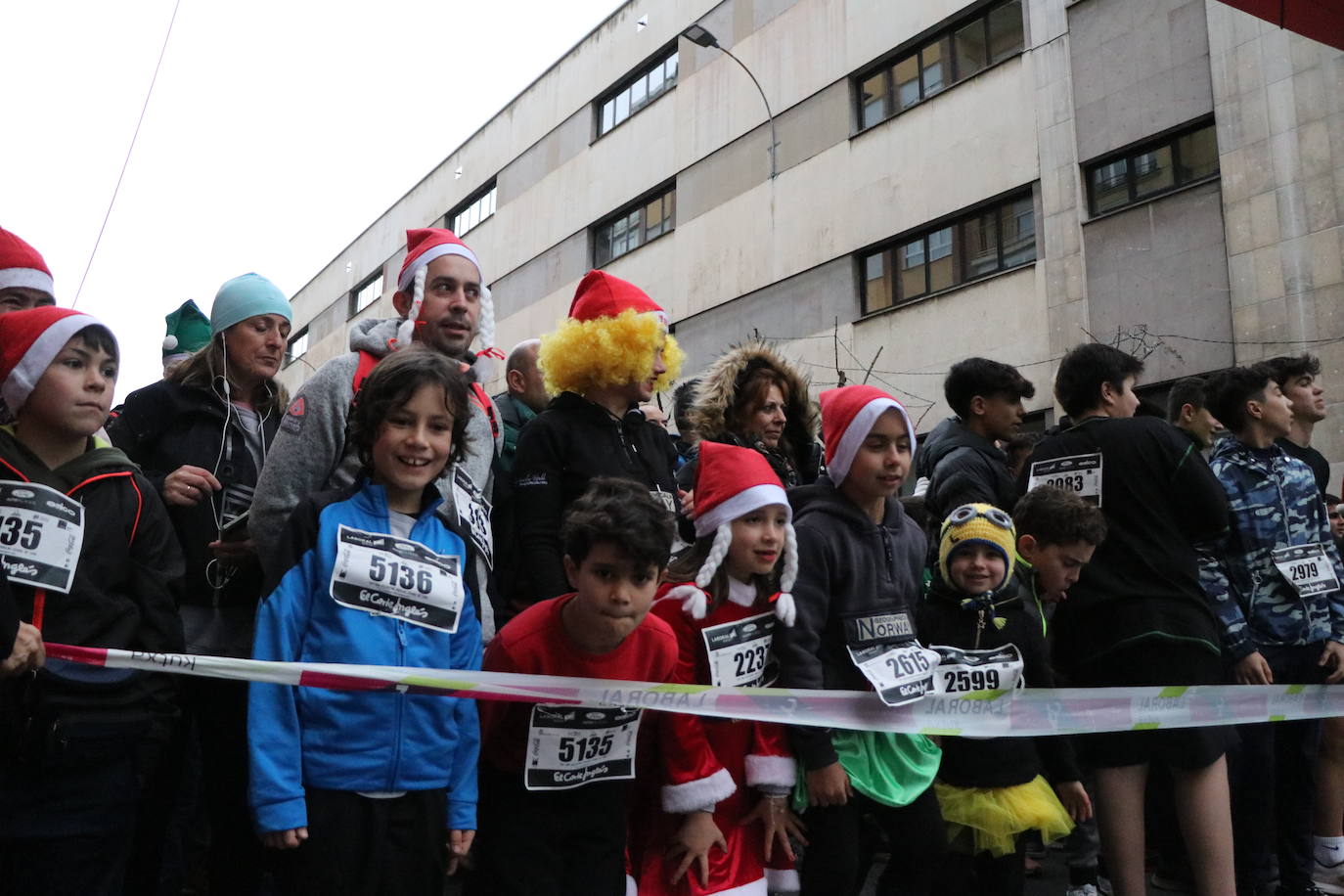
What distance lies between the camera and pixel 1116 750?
12.2 ft

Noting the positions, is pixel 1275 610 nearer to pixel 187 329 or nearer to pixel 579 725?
pixel 579 725

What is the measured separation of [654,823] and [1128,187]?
38.5 feet

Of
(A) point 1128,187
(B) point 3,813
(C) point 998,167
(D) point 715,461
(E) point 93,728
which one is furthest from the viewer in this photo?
(C) point 998,167

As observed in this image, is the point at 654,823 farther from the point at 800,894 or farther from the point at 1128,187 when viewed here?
the point at 1128,187

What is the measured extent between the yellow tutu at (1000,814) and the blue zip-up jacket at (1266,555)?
1.46 m

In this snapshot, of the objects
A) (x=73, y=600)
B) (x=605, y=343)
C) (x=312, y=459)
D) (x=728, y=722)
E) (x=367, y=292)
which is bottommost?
(x=728, y=722)

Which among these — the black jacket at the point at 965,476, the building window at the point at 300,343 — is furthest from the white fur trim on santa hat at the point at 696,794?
the building window at the point at 300,343

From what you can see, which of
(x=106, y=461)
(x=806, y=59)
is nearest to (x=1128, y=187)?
(x=806, y=59)

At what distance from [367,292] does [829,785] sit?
33.2 m

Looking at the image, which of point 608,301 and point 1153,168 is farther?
point 1153,168

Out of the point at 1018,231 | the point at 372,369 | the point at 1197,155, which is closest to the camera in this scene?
the point at 372,369

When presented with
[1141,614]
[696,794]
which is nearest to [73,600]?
[696,794]

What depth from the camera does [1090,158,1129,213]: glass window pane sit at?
41.1ft

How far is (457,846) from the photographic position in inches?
96.7
